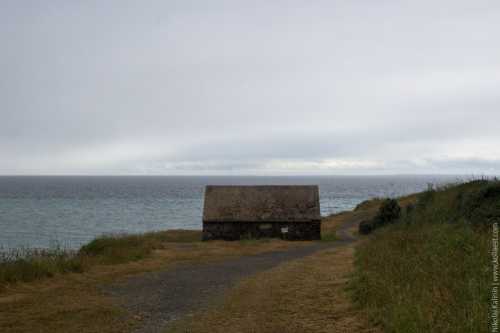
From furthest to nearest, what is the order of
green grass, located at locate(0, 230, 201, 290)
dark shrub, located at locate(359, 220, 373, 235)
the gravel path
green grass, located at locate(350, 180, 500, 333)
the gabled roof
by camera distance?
dark shrub, located at locate(359, 220, 373, 235) < the gabled roof < green grass, located at locate(0, 230, 201, 290) < the gravel path < green grass, located at locate(350, 180, 500, 333)

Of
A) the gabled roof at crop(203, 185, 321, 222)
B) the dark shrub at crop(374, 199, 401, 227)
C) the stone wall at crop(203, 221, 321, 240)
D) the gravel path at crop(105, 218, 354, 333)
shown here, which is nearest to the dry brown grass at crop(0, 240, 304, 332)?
the gravel path at crop(105, 218, 354, 333)

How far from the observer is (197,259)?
19516mm

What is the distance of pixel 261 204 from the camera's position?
3206 cm

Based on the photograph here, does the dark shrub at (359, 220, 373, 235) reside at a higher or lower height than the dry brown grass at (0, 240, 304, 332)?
lower

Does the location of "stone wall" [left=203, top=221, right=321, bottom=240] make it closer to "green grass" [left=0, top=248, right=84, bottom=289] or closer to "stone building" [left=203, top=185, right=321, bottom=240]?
"stone building" [left=203, top=185, right=321, bottom=240]

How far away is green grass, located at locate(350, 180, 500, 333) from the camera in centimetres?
741

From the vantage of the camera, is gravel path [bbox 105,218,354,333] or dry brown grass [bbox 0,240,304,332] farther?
gravel path [bbox 105,218,354,333]

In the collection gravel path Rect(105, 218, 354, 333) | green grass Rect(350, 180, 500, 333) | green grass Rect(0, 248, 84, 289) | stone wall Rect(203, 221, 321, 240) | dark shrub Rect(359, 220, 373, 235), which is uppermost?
green grass Rect(350, 180, 500, 333)

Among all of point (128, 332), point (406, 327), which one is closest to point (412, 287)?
point (406, 327)

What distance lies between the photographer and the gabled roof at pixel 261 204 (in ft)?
102

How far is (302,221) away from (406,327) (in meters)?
23.6

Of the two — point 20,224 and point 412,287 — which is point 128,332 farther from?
point 20,224

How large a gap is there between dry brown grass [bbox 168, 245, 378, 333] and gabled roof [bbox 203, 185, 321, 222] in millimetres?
16357

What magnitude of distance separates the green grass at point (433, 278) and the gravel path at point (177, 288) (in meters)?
3.96
